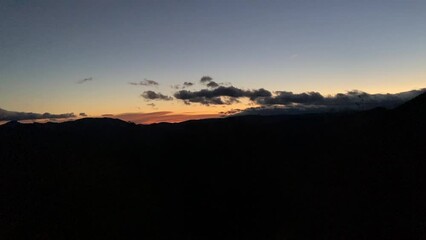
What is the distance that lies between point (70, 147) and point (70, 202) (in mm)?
20008

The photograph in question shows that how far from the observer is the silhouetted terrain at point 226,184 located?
4816 centimetres

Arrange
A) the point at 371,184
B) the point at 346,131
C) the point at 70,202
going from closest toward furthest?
the point at 371,184, the point at 70,202, the point at 346,131

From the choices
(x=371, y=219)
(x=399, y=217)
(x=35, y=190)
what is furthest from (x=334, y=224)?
(x=35, y=190)

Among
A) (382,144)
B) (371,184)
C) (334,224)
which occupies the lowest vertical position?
(334,224)

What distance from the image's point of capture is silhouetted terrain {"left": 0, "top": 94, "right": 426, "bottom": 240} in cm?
4816

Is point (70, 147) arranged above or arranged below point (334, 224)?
above

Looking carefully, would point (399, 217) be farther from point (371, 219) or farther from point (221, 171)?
point (221, 171)

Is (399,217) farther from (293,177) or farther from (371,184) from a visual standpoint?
(293,177)

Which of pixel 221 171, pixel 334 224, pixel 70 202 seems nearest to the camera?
pixel 334 224

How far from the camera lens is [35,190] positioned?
189ft

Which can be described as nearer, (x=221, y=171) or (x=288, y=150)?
(x=221, y=171)

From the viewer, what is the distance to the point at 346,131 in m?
70.2

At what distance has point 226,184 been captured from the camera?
6144cm

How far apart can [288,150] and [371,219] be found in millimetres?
27219
